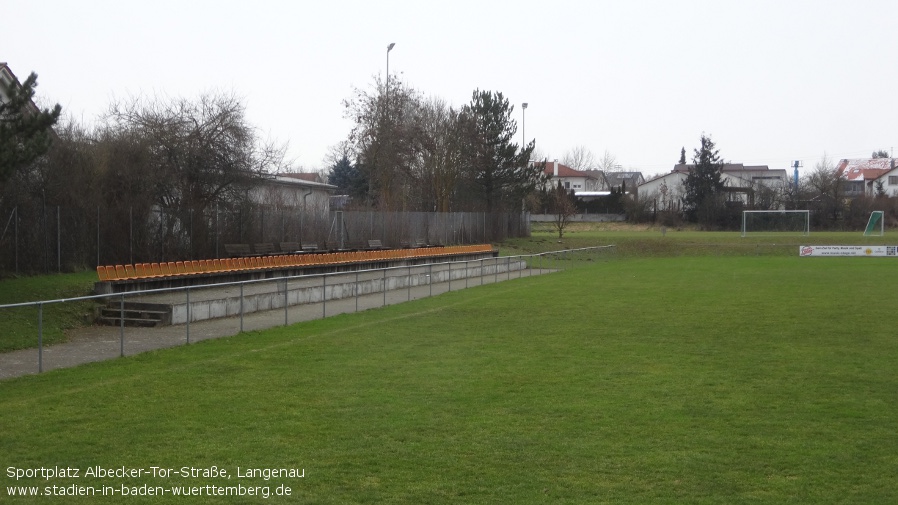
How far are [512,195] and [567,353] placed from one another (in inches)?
1845

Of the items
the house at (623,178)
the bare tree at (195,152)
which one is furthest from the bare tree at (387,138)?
the house at (623,178)

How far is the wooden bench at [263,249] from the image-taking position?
30.4m

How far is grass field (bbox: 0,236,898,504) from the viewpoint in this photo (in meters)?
6.88

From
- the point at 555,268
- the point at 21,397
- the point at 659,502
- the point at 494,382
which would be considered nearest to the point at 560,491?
the point at 659,502

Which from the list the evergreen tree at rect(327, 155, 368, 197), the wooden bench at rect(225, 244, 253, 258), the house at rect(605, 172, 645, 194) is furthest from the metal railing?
the house at rect(605, 172, 645, 194)

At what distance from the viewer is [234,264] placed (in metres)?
25.4

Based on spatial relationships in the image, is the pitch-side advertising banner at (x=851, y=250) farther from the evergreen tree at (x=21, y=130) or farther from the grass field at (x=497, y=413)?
the evergreen tree at (x=21, y=130)

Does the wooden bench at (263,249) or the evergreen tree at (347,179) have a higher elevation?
the evergreen tree at (347,179)

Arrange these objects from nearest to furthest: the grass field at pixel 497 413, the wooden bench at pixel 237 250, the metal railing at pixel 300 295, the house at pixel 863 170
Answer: the grass field at pixel 497 413, the metal railing at pixel 300 295, the wooden bench at pixel 237 250, the house at pixel 863 170

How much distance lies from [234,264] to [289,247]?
22.8 feet

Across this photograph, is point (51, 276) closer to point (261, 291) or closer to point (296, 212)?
point (261, 291)

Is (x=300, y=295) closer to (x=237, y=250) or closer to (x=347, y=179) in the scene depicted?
(x=237, y=250)

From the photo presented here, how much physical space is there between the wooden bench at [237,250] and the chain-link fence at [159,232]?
0.94 metres

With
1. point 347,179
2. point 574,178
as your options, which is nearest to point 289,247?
Answer: point 347,179
